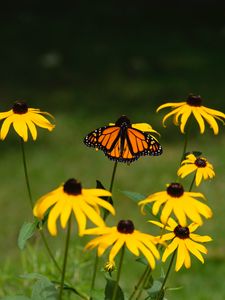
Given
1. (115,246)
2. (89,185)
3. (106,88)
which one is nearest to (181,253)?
(115,246)

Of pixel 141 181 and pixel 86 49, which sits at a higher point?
pixel 86 49

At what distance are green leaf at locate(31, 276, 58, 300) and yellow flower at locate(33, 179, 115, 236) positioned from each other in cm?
36

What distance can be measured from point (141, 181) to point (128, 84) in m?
2.41

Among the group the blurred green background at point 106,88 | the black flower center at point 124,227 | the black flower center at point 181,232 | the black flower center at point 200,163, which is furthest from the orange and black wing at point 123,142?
the blurred green background at point 106,88

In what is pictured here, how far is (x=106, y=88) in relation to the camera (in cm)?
785

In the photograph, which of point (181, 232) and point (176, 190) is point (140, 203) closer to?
point (176, 190)

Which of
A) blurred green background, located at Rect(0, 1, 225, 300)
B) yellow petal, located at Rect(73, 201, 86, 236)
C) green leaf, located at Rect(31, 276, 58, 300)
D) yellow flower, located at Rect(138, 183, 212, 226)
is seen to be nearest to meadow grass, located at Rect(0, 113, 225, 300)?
blurred green background, located at Rect(0, 1, 225, 300)

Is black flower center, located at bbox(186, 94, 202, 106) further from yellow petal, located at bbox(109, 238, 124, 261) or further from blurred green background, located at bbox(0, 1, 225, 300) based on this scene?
blurred green background, located at bbox(0, 1, 225, 300)

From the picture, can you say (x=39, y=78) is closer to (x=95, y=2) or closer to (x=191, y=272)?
(x=95, y=2)

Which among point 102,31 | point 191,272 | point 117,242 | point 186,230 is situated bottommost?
point 117,242

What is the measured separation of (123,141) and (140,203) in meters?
0.35

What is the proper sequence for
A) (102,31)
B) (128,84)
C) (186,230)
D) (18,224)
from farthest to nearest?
1. (102,31)
2. (128,84)
3. (18,224)
4. (186,230)

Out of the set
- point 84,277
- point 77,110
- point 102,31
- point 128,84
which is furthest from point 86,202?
point 102,31

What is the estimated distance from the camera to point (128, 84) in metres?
8.00
